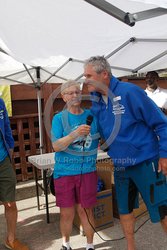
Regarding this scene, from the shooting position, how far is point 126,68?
314 cm

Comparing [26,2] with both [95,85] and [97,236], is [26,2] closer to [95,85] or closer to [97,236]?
[95,85]

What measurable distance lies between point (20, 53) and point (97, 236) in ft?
6.31

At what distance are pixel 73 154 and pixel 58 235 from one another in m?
1.20

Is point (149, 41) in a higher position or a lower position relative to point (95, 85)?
higher

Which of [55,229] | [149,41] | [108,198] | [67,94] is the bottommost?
[55,229]

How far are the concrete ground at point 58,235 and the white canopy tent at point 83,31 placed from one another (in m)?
1.78

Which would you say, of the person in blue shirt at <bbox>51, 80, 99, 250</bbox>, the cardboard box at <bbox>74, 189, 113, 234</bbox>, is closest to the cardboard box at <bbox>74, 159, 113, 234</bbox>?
the cardboard box at <bbox>74, 189, 113, 234</bbox>

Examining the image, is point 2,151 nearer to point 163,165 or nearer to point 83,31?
point 83,31

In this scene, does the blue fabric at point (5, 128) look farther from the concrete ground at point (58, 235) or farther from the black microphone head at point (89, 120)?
the concrete ground at point (58, 235)

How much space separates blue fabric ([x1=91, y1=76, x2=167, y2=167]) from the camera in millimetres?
1691

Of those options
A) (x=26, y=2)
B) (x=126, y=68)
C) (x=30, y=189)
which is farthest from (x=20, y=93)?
(x=26, y=2)

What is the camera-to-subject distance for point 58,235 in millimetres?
2693

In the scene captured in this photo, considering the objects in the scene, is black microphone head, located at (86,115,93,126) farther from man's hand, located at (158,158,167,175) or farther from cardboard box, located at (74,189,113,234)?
cardboard box, located at (74,189,113,234)

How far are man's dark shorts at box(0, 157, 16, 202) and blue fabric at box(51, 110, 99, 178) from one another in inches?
19.3
